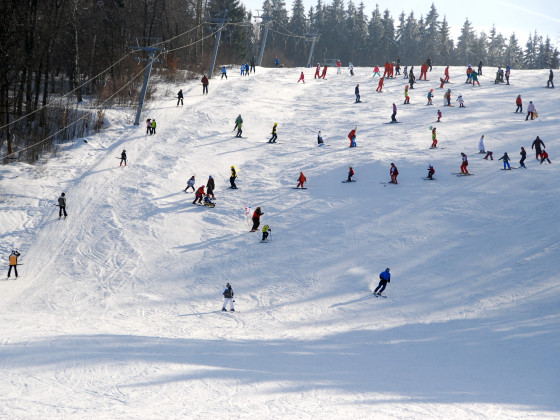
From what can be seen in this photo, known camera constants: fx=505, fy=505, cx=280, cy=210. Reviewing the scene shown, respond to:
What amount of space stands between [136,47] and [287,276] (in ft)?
67.4

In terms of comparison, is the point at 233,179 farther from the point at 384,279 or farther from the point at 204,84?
the point at 204,84

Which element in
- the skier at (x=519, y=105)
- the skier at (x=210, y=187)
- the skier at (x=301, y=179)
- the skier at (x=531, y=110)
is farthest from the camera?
the skier at (x=519, y=105)

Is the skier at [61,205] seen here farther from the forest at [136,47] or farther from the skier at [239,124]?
the skier at [239,124]

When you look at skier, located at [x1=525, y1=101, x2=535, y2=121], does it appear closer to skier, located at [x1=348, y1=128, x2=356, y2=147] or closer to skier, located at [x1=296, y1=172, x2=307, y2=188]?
skier, located at [x1=348, y1=128, x2=356, y2=147]

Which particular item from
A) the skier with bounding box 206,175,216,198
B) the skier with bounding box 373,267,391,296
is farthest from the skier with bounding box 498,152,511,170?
the skier with bounding box 206,175,216,198

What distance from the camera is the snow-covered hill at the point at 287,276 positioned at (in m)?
11.1

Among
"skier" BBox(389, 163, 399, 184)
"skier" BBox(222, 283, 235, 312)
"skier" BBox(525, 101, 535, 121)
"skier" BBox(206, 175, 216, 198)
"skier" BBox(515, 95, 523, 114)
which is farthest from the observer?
"skier" BBox(515, 95, 523, 114)

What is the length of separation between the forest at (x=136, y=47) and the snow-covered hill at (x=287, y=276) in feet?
13.4

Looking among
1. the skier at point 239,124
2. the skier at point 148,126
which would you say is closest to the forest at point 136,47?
the skier at point 148,126

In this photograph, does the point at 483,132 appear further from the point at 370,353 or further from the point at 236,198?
the point at 370,353

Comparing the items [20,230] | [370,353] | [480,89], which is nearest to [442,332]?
[370,353]

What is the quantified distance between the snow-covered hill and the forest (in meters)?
4.09

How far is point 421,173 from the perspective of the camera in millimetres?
26641

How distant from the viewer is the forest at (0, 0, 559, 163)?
3167 cm
